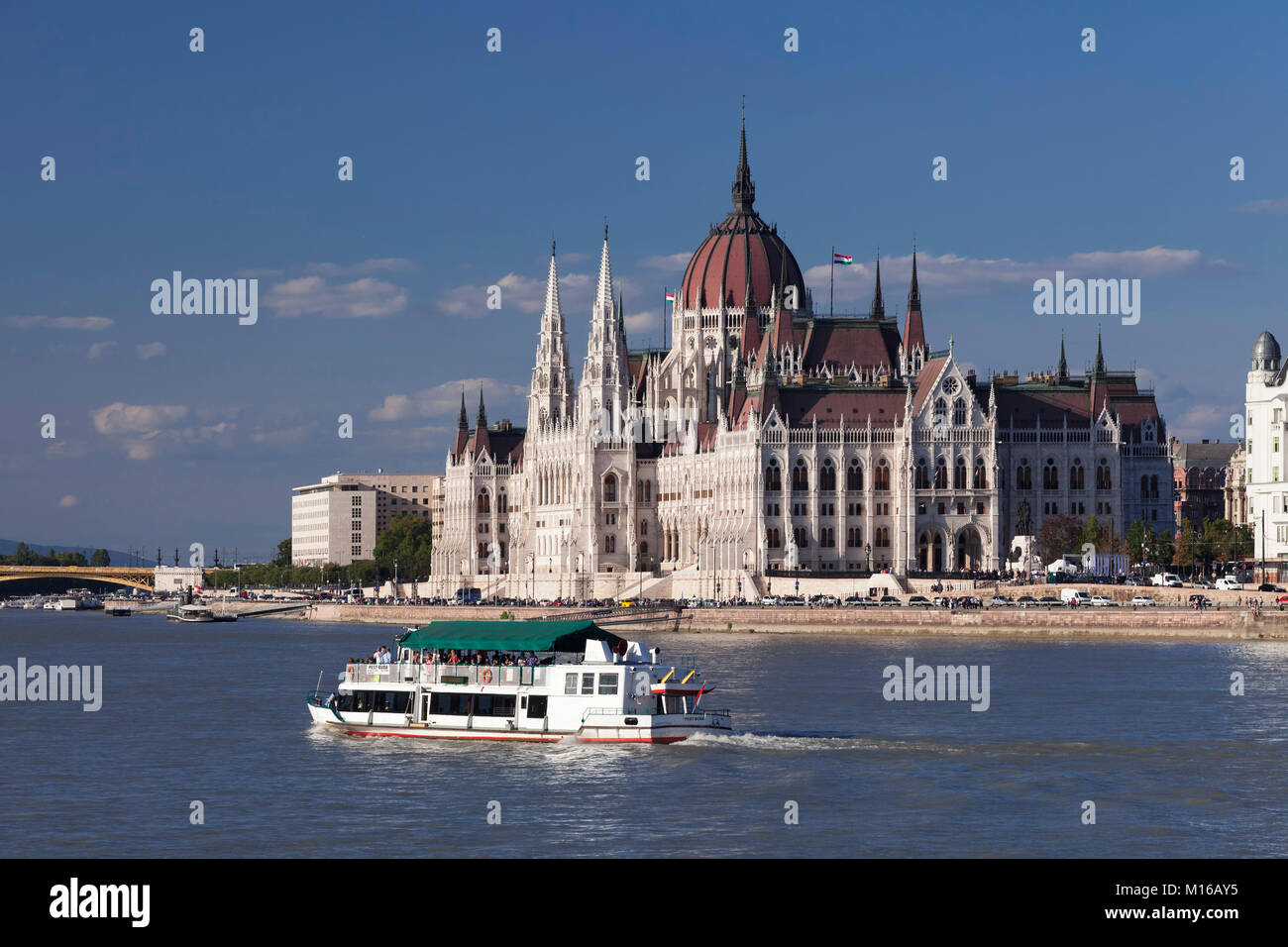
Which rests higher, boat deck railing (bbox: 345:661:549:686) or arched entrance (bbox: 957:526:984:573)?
arched entrance (bbox: 957:526:984:573)

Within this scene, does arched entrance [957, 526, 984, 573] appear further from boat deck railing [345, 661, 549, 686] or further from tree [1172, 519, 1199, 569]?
boat deck railing [345, 661, 549, 686]

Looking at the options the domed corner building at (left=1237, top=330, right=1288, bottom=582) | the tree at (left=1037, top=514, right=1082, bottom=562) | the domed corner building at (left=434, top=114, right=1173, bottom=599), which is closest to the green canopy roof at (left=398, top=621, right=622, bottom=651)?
the domed corner building at (left=1237, top=330, right=1288, bottom=582)

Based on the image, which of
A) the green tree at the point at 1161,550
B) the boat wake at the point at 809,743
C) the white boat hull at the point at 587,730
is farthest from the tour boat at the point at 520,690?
the green tree at the point at 1161,550

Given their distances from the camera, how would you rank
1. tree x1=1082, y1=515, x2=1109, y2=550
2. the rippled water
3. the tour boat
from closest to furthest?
the rippled water
the tour boat
tree x1=1082, y1=515, x2=1109, y2=550

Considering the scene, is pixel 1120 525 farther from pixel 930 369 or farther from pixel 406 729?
pixel 406 729

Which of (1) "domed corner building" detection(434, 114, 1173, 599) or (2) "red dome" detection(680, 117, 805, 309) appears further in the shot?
(2) "red dome" detection(680, 117, 805, 309)

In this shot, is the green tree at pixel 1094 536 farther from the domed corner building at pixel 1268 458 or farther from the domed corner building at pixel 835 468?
the domed corner building at pixel 1268 458

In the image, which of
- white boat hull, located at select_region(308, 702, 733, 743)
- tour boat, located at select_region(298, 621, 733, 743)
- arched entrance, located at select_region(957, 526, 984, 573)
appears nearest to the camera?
white boat hull, located at select_region(308, 702, 733, 743)
